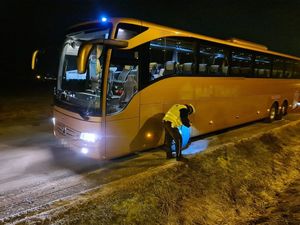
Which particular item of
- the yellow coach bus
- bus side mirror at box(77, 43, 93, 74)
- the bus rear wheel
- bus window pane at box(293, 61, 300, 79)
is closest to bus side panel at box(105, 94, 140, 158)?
the yellow coach bus

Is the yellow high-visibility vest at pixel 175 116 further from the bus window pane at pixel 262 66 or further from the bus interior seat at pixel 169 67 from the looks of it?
the bus window pane at pixel 262 66

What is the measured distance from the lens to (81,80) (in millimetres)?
7391

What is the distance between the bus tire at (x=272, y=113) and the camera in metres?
15.0

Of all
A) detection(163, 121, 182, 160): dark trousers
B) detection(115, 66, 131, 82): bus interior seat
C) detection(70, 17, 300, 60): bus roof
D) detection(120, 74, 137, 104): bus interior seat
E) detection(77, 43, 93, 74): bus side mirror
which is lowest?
detection(163, 121, 182, 160): dark trousers

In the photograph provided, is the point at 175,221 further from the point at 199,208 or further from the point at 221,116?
the point at 221,116

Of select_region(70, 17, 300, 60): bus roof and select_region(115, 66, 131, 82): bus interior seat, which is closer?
select_region(70, 17, 300, 60): bus roof

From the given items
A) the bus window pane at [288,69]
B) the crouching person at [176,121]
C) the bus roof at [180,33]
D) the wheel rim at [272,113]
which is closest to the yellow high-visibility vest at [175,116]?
the crouching person at [176,121]

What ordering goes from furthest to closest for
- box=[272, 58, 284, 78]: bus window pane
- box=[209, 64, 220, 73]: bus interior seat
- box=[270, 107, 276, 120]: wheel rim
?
box=[270, 107, 276, 120]: wheel rim, box=[272, 58, 284, 78]: bus window pane, box=[209, 64, 220, 73]: bus interior seat

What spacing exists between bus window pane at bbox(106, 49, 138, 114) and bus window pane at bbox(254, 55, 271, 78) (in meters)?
7.20

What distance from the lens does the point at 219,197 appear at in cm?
686

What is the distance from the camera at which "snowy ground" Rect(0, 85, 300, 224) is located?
5.20m

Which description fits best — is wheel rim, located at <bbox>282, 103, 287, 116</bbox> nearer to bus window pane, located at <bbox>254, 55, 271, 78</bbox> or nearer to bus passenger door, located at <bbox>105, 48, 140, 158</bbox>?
bus window pane, located at <bbox>254, 55, 271, 78</bbox>

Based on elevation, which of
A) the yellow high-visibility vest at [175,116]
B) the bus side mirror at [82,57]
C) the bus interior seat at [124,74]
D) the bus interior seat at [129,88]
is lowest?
the yellow high-visibility vest at [175,116]

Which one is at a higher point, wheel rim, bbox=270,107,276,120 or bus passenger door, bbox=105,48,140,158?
bus passenger door, bbox=105,48,140,158
